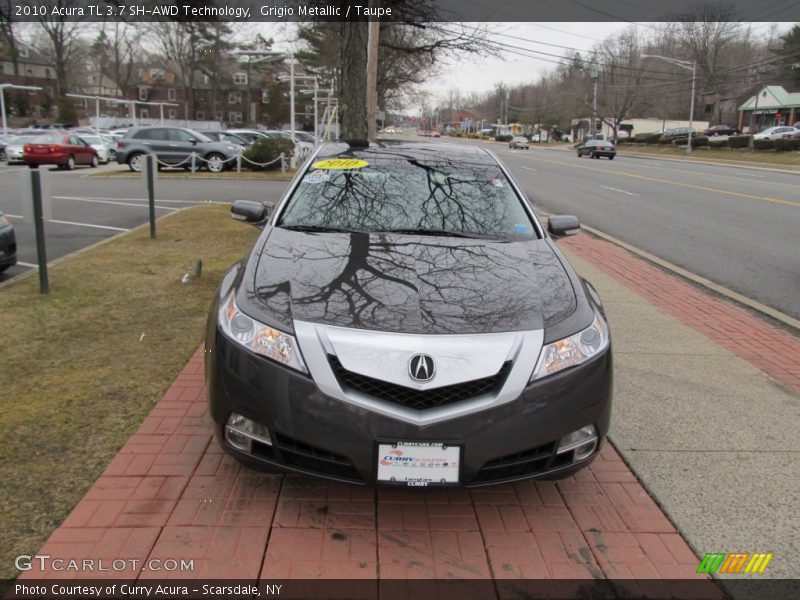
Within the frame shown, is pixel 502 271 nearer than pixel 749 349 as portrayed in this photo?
Yes

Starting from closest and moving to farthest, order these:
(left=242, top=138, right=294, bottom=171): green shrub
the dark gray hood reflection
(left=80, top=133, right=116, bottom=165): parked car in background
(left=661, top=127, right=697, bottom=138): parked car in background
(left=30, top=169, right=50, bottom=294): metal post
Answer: the dark gray hood reflection, (left=30, top=169, right=50, bottom=294): metal post, (left=242, top=138, right=294, bottom=171): green shrub, (left=80, top=133, right=116, bottom=165): parked car in background, (left=661, top=127, right=697, bottom=138): parked car in background

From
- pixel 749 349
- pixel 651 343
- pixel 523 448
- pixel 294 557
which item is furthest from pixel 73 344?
pixel 749 349

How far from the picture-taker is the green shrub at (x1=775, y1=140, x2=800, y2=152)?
4153cm

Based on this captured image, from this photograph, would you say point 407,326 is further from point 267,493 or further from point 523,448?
point 267,493

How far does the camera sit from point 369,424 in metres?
2.50

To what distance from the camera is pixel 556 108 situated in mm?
97562

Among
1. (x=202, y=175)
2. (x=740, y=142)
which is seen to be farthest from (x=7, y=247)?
(x=740, y=142)

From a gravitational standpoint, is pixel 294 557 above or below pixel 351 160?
below

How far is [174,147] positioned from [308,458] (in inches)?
925

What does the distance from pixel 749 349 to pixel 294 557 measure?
4470 millimetres

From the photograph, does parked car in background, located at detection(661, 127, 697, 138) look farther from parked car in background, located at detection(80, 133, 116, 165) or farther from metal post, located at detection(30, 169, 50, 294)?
metal post, located at detection(30, 169, 50, 294)

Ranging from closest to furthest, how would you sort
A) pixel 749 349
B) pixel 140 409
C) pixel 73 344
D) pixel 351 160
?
pixel 140 409, pixel 351 160, pixel 73 344, pixel 749 349

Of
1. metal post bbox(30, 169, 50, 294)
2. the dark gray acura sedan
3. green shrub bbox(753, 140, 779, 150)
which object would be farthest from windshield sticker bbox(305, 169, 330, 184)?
green shrub bbox(753, 140, 779, 150)

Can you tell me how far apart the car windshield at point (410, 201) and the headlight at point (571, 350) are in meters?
1.05
